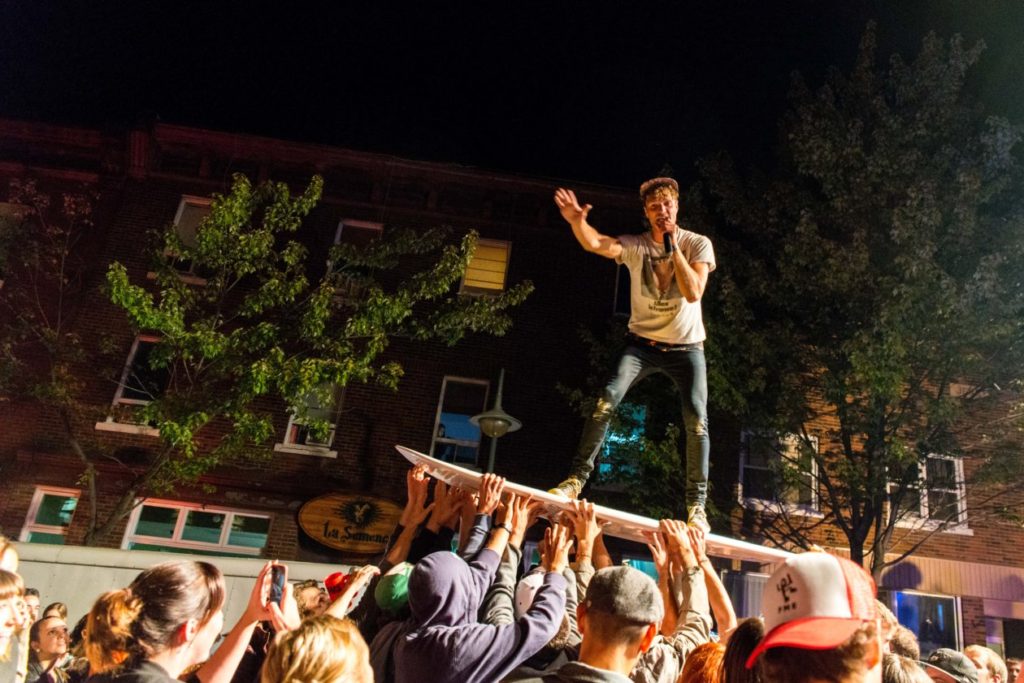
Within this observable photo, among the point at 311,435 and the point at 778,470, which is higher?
the point at 778,470

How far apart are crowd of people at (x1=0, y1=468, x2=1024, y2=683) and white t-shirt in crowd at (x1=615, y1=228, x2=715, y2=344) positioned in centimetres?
175

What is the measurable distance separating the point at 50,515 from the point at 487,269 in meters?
10.6

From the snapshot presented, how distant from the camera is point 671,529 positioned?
3566mm

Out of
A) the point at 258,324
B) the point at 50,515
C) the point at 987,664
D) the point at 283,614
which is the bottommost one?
the point at 50,515

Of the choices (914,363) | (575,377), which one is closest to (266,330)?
(575,377)

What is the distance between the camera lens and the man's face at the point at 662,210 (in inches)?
188

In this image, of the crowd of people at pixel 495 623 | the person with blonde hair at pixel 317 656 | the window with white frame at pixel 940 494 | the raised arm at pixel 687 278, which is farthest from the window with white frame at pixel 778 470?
the person with blonde hair at pixel 317 656

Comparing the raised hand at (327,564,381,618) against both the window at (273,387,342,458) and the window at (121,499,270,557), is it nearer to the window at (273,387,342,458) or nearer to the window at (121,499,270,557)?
the window at (273,387,342,458)

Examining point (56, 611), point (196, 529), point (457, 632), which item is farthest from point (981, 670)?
point (196, 529)

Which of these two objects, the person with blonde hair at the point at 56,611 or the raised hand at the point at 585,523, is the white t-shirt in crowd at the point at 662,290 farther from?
the person with blonde hair at the point at 56,611

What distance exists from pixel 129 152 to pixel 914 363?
1709 cm

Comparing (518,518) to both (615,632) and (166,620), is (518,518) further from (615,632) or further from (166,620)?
(166,620)

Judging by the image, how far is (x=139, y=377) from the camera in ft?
49.2

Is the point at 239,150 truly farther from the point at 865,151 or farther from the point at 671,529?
the point at 671,529
